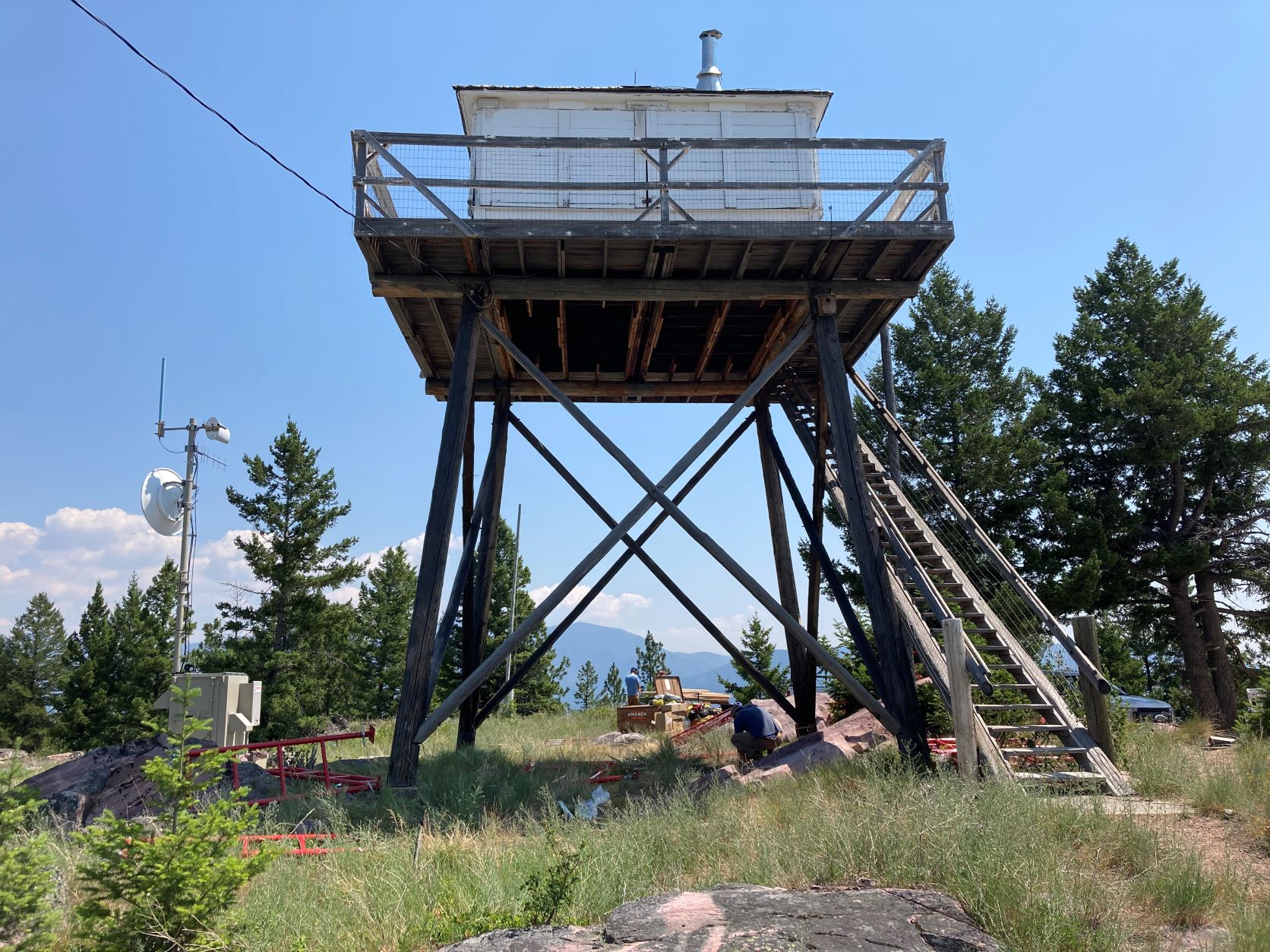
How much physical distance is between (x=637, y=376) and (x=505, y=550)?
33.8m

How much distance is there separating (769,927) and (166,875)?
3.15m

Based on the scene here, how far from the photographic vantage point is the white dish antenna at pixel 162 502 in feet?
60.4

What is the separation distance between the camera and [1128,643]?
27.0 meters

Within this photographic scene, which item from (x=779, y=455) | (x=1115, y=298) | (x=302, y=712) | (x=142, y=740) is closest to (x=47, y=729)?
(x=302, y=712)

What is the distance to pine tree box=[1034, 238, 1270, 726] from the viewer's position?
24.0m

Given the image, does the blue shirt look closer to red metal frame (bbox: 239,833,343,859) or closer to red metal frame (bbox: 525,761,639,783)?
red metal frame (bbox: 525,761,639,783)

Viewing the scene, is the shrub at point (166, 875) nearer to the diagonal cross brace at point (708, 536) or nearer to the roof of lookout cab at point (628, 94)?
the diagonal cross brace at point (708, 536)

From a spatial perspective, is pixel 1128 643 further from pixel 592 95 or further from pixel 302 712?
pixel 302 712

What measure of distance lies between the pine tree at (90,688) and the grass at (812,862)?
45345mm

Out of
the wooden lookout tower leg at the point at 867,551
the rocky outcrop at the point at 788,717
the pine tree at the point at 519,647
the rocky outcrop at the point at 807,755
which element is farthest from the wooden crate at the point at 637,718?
the pine tree at the point at 519,647

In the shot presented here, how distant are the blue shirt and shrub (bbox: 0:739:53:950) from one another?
30.7 ft

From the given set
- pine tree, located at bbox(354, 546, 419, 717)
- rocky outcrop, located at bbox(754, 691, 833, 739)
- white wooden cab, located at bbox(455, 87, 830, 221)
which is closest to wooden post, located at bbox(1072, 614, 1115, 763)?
white wooden cab, located at bbox(455, 87, 830, 221)

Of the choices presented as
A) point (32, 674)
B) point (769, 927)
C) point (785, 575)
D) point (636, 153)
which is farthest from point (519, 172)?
point (32, 674)

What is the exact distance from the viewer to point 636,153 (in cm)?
1164
